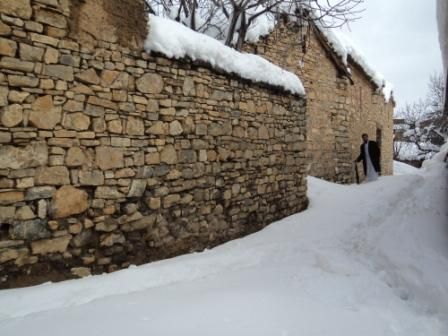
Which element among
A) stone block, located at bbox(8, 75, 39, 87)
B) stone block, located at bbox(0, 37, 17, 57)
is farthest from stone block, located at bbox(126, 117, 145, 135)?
stone block, located at bbox(0, 37, 17, 57)

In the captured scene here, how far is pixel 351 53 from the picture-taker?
1041cm

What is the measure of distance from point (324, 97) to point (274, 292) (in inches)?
289

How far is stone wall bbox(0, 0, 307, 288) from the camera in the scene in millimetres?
2721

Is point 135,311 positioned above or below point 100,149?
below

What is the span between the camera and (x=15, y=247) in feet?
8.85

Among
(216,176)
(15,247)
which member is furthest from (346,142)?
(15,247)

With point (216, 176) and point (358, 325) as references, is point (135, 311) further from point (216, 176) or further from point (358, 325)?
point (216, 176)

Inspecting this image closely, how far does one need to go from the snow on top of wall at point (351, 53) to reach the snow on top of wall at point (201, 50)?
5.03 meters

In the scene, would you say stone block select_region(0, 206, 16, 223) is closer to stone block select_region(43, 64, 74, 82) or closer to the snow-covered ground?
the snow-covered ground

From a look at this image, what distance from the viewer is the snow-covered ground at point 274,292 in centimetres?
228

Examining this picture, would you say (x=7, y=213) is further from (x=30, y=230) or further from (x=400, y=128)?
(x=400, y=128)

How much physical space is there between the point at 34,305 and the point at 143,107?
1.97m

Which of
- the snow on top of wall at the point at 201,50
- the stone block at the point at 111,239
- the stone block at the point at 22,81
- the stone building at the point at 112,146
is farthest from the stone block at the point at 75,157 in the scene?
the snow on top of wall at the point at 201,50

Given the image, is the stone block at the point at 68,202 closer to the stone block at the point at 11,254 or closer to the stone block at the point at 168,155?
the stone block at the point at 11,254
